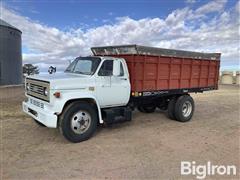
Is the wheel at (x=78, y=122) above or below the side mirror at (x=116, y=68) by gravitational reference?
below

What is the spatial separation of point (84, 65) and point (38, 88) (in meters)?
1.48

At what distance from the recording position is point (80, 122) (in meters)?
5.84

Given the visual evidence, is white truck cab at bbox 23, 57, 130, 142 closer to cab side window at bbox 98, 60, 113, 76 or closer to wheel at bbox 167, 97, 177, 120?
cab side window at bbox 98, 60, 113, 76

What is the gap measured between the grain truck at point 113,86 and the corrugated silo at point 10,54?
16.2 metres

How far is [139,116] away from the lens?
9000 millimetres

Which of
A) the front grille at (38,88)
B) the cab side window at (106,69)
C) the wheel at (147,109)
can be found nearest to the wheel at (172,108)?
the wheel at (147,109)

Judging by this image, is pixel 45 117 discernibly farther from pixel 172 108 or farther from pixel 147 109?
pixel 147 109

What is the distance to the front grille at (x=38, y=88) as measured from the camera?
5491mm

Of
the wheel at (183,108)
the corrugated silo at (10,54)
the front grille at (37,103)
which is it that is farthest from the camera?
the corrugated silo at (10,54)

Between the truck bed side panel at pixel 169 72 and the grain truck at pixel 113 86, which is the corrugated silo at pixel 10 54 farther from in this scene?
the truck bed side panel at pixel 169 72

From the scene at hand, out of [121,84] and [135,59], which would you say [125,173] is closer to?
[121,84]

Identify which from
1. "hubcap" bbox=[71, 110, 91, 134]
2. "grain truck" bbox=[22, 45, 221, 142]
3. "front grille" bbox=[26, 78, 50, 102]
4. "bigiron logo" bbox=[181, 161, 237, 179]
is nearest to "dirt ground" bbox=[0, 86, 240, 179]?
"bigiron logo" bbox=[181, 161, 237, 179]

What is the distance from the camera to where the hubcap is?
18.8 feet

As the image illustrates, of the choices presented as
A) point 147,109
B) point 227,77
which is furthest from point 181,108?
point 227,77
